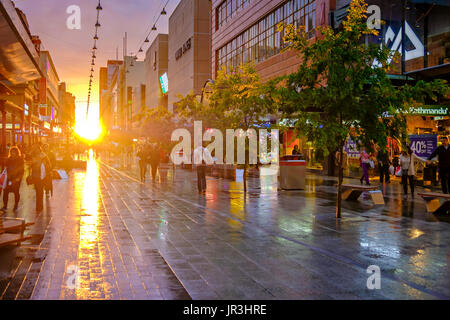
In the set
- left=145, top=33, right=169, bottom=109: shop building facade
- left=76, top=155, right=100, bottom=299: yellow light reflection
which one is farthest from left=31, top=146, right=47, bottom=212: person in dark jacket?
left=145, top=33, right=169, bottom=109: shop building facade

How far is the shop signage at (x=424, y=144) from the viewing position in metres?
20.8

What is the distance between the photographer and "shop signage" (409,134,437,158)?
20750 mm

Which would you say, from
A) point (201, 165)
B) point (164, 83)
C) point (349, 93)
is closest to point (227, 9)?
point (201, 165)

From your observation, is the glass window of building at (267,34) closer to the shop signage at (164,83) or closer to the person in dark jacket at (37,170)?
the person in dark jacket at (37,170)

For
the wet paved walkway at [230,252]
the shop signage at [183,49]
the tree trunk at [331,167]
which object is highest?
the shop signage at [183,49]

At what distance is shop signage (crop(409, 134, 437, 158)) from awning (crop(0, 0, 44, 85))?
16.5m

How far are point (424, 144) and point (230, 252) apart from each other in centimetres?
1650

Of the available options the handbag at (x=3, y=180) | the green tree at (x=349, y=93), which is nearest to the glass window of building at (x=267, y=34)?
the green tree at (x=349, y=93)

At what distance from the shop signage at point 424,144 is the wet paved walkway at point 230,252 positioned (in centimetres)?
859

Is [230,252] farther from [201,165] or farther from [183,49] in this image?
[183,49]

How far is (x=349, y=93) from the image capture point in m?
9.98

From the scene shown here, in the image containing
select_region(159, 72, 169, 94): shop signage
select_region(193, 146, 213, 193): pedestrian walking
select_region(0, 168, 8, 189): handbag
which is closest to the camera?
select_region(0, 168, 8, 189): handbag

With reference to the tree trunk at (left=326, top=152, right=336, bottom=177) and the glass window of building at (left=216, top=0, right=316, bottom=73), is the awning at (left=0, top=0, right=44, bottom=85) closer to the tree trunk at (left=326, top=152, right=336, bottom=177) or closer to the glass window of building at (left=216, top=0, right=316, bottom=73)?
the glass window of building at (left=216, top=0, right=316, bottom=73)

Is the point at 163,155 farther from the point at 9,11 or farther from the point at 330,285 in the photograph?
the point at 330,285
